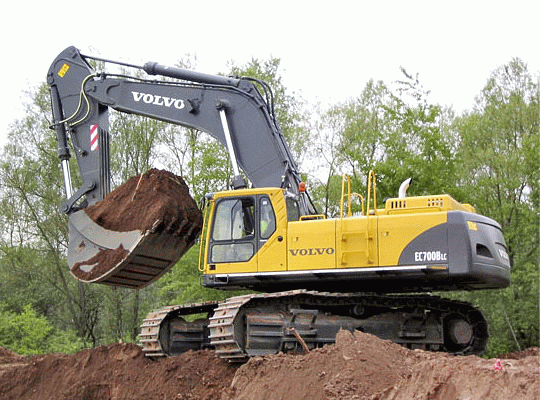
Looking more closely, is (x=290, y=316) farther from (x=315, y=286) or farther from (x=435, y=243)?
(x=435, y=243)

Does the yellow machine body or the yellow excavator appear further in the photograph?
the yellow excavator

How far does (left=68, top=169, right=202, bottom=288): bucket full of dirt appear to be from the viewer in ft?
38.9

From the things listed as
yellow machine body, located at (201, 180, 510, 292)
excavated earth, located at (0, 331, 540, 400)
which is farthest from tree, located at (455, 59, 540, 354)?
yellow machine body, located at (201, 180, 510, 292)

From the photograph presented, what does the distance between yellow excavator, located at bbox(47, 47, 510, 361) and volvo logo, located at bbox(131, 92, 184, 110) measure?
0.02 m

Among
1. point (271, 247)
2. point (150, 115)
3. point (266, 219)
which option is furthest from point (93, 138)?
point (271, 247)

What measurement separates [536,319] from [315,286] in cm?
1271

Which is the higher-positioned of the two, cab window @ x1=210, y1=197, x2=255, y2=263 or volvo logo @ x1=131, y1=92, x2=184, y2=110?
volvo logo @ x1=131, y1=92, x2=184, y2=110

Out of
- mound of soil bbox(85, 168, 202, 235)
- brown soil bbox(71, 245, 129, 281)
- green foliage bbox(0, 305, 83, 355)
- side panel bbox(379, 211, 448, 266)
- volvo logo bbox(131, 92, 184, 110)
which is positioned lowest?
green foliage bbox(0, 305, 83, 355)

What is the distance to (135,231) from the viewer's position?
11.9m

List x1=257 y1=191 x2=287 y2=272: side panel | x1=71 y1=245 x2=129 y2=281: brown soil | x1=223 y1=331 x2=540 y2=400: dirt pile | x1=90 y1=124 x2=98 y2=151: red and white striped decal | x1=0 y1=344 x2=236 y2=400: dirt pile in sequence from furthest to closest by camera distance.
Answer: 1. x1=90 y1=124 x2=98 y2=151: red and white striped decal
2. x1=71 y1=245 x2=129 y2=281: brown soil
3. x1=257 y1=191 x2=287 y2=272: side panel
4. x1=0 y1=344 x2=236 y2=400: dirt pile
5. x1=223 y1=331 x2=540 y2=400: dirt pile

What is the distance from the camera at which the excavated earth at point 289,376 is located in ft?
22.2

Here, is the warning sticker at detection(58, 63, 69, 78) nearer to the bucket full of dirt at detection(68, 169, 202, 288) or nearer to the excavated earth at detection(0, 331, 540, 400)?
the bucket full of dirt at detection(68, 169, 202, 288)

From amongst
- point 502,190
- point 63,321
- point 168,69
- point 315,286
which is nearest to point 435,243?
point 315,286

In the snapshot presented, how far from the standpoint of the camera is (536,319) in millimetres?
22125
